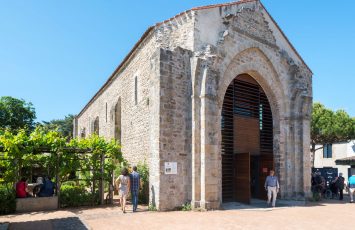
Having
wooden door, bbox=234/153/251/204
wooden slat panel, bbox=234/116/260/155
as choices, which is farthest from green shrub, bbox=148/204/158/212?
wooden slat panel, bbox=234/116/260/155

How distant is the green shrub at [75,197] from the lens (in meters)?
11.7

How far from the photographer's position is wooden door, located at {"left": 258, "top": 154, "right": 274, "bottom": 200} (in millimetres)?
14438

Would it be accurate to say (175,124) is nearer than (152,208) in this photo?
No

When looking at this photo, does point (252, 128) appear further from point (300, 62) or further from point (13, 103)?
point (13, 103)

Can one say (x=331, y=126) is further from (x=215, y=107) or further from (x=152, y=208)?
(x=152, y=208)

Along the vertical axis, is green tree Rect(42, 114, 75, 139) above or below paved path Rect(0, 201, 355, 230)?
above

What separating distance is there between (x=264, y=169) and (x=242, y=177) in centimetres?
209

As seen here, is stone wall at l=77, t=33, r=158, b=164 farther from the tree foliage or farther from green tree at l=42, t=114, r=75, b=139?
green tree at l=42, t=114, r=75, b=139

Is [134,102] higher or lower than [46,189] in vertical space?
higher

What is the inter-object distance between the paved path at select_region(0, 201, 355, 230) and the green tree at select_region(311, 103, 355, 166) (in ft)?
71.8

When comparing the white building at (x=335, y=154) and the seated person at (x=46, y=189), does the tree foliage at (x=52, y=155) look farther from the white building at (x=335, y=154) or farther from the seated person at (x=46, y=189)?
the white building at (x=335, y=154)

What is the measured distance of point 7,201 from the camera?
1041cm

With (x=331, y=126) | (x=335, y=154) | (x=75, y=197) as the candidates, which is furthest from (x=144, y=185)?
(x=335, y=154)

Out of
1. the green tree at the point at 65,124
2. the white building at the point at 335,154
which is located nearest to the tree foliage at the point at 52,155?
the white building at the point at 335,154
